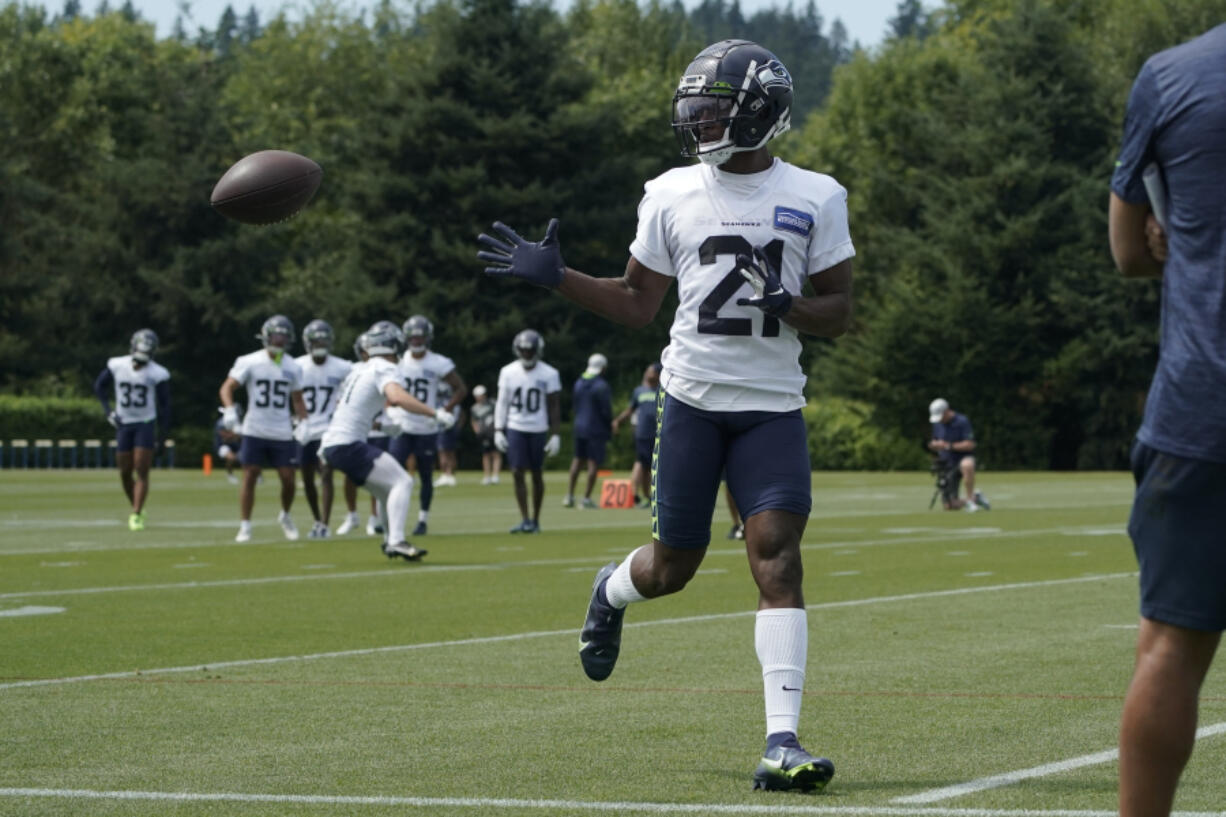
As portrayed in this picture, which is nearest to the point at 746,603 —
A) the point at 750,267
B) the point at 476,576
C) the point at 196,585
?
the point at 476,576

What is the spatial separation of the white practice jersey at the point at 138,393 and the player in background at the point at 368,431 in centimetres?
465

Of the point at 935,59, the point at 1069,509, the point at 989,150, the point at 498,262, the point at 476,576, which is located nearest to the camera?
the point at 498,262

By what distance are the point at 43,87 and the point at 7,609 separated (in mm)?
63292

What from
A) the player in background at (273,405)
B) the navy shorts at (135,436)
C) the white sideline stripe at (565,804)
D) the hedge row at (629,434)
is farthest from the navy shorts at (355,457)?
the hedge row at (629,434)

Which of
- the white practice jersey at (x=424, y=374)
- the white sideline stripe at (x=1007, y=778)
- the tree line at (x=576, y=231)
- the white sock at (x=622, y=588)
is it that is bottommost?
the white sideline stripe at (x=1007, y=778)

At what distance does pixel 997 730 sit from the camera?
22.9ft

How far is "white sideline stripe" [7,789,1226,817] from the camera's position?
211 inches

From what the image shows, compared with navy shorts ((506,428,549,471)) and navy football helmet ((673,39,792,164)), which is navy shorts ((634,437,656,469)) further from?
navy football helmet ((673,39,792,164))

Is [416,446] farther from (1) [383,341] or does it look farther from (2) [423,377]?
(1) [383,341]

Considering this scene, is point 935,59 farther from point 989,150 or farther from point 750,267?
point 750,267

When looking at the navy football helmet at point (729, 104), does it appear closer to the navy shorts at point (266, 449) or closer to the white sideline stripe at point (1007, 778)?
the white sideline stripe at point (1007, 778)

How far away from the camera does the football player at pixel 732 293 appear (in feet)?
21.1

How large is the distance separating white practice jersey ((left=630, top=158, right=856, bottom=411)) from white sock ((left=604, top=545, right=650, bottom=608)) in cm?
71

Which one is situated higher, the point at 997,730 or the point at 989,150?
the point at 989,150
